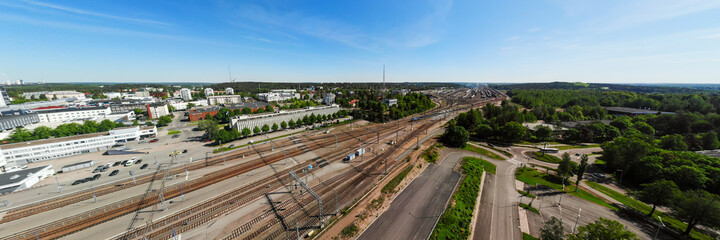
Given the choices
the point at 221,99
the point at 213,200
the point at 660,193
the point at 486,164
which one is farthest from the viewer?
the point at 221,99

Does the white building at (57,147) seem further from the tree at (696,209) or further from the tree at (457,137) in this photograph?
the tree at (696,209)

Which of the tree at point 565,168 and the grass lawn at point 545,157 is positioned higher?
the tree at point 565,168

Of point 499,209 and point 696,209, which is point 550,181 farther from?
point 499,209

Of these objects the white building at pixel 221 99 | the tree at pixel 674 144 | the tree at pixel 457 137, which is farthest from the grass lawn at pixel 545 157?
the white building at pixel 221 99

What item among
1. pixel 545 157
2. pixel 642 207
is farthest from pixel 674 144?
pixel 642 207

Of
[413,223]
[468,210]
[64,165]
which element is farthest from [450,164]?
[64,165]

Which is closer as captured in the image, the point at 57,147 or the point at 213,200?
the point at 213,200
